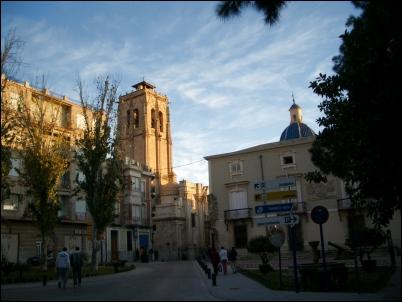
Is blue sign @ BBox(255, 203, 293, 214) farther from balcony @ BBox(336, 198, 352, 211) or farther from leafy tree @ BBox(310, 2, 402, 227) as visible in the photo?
balcony @ BBox(336, 198, 352, 211)

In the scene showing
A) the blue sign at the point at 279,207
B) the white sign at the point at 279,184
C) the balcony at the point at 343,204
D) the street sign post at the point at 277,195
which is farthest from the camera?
the balcony at the point at 343,204

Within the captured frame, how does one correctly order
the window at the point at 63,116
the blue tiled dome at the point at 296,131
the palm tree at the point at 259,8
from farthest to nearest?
the blue tiled dome at the point at 296,131
the window at the point at 63,116
the palm tree at the point at 259,8

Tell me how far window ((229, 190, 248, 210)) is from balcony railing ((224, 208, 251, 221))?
0.49 m

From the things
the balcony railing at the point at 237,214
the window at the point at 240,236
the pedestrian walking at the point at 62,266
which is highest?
the balcony railing at the point at 237,214

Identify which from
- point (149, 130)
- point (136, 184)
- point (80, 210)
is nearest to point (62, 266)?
point (80, 210)

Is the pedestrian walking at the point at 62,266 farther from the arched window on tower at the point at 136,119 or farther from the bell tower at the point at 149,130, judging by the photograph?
the arched window on tower at the point at 136,119

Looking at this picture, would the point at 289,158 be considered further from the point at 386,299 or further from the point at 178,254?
the point at 386,299

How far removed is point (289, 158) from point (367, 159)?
103 ft

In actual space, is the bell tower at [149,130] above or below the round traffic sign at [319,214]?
above

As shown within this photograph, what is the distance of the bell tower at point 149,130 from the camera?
69.6 m

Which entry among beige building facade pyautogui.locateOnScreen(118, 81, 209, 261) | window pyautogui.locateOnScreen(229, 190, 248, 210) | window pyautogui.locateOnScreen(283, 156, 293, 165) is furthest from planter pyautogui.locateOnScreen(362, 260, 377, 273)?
beige building facade pyautogui.locateOnScreen(118, 81, 209, 261)

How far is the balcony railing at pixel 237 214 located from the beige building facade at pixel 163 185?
15721mm

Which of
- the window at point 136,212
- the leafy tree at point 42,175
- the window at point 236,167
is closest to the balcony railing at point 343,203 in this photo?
the window at point 236,167

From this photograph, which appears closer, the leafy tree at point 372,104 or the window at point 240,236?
the leafy tree at point 372,104
